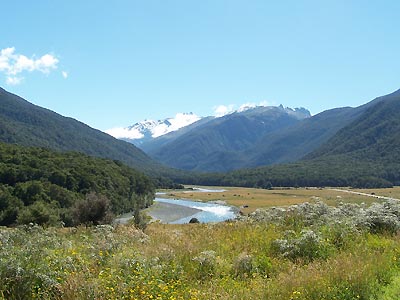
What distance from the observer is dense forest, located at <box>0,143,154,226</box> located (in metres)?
69.9

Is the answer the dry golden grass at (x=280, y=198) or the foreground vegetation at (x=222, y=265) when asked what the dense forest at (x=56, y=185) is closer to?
the dry golden grass at (x=280, y=198)

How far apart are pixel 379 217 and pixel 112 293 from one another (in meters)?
8.96

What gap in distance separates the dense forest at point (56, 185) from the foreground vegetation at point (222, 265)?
41566 millimetres

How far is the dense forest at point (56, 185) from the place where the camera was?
229 feet

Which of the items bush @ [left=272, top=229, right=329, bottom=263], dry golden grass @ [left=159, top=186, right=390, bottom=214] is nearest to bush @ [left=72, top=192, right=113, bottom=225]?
bush @ [left=272, top=229, right=329, bottom=263]

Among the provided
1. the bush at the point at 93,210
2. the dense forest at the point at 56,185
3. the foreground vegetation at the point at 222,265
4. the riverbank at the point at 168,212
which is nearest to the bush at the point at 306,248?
the foreground vegetation at the point at 222,265

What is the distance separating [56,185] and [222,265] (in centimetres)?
8448

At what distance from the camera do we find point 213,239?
12.5 metres

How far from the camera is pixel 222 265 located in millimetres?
9539

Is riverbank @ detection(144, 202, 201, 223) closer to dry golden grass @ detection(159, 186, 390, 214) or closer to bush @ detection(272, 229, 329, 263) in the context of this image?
dry golden grass @ detection(159, 186, 390, 214)

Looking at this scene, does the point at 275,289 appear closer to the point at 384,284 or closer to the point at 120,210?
the point at 384,284

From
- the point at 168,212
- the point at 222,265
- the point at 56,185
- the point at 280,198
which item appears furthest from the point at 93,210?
the point at 280,198

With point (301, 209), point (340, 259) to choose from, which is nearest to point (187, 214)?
point (301, 209)

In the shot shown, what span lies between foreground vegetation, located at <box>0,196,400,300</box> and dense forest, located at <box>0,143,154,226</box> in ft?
136
